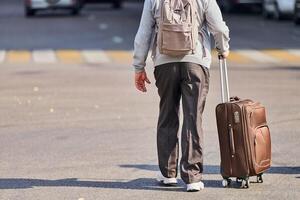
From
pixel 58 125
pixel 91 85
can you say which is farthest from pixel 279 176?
pixel 91 85

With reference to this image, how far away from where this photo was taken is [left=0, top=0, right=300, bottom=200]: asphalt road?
796 centimetres

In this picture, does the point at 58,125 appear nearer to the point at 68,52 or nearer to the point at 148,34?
the point at 148,34

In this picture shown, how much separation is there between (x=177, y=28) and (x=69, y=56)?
47.5 feet

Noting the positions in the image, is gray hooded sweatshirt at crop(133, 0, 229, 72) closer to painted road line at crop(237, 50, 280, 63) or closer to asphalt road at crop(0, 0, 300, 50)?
painted road line at crop(237, 50, 280, 63)

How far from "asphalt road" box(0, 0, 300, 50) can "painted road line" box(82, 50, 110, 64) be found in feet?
4.03

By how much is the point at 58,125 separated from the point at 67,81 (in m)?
5.03

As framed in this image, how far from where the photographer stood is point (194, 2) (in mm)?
7613

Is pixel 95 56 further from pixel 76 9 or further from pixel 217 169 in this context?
pixel 76 9

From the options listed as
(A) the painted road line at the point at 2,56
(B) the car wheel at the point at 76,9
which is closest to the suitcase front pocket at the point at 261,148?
(A) the painted road line at the point at 2,56

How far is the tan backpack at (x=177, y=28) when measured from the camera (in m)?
7.51

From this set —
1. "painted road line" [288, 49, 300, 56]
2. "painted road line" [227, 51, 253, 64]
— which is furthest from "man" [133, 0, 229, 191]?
"painted road line" [288, 49, 300, 56]

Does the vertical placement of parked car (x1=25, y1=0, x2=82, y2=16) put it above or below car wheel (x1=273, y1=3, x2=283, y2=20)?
below

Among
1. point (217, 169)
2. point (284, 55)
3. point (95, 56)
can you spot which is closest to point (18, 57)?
point (95, 56)

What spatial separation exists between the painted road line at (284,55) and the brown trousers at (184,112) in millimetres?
12668
